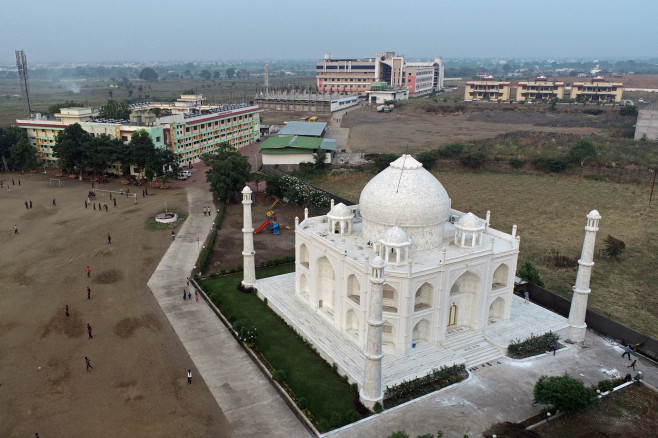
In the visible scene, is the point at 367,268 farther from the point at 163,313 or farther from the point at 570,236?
the point at 570,236

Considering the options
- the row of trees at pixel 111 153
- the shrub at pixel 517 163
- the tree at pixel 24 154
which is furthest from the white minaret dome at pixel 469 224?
the tree at pixel 24 154

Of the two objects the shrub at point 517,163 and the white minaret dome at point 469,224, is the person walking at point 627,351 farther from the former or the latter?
the shrub at point 517,163

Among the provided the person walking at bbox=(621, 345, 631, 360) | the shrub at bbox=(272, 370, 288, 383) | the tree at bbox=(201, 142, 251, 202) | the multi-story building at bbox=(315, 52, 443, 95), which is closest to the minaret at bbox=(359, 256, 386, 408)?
the shrub at bbox=(272, 370, 288, 383)

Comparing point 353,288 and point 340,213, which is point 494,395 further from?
point 340,213

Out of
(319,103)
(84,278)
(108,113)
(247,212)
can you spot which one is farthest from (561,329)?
(319,103)

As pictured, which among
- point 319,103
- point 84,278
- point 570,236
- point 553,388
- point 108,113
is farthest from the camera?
point 319,103

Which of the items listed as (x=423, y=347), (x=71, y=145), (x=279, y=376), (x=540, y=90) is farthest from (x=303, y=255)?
(x=540, y=90)
